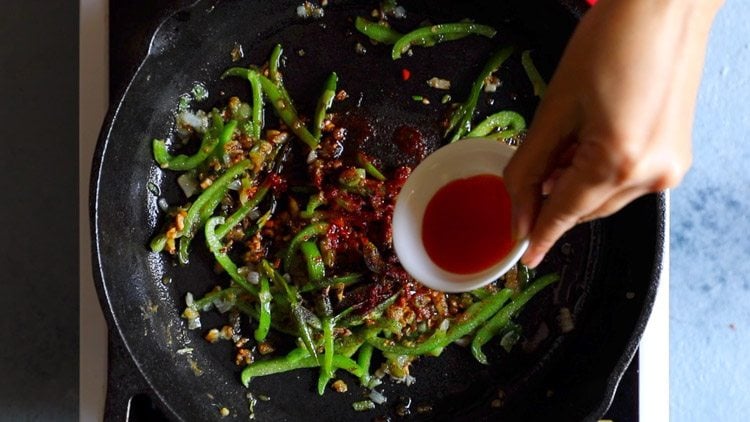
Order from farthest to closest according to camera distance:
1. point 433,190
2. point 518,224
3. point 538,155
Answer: point 433,190
point 518,224
point 538,155

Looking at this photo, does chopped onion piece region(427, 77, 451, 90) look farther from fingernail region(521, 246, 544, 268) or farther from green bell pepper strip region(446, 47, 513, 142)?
fingernail region(521, 246, 544, 268)

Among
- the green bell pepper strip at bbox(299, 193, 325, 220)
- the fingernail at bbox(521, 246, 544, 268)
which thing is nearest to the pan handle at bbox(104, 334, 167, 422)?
the green bell pepper strip at bbox(299, 193, 325, 220)

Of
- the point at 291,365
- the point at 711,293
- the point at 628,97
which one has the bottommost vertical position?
the point at 711,293

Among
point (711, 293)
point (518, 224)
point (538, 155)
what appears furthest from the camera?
point (711, 293)

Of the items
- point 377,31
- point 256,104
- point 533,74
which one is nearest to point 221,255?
point 256,104

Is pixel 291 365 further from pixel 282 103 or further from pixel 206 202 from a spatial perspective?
pixel 282 103

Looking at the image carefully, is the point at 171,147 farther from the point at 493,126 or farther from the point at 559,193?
the point at 559,193
